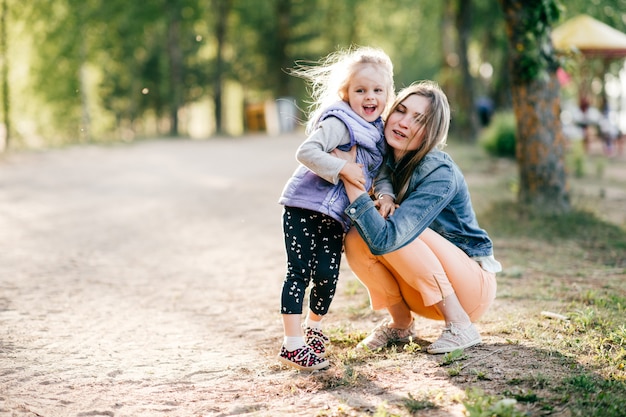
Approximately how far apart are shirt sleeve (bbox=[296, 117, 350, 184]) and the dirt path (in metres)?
1.11

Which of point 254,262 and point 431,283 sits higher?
point 431,283

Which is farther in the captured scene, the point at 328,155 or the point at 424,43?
the point at 424,43

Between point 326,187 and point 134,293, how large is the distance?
7.96 ft

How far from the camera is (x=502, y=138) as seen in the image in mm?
13922

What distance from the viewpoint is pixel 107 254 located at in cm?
667

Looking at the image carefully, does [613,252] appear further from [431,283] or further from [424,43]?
[424,43]

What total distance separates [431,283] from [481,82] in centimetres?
3390

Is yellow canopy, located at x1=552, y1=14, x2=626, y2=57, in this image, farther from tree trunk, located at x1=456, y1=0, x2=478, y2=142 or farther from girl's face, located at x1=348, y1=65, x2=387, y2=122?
girl's face, located at x1=348, y1=65, x2=387, y2=122

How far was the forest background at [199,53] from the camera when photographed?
1920 centimetres

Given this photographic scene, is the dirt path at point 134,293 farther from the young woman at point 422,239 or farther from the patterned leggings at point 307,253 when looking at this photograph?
the young woman at point 422,239

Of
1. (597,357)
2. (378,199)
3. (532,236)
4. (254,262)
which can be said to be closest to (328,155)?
(378,199)

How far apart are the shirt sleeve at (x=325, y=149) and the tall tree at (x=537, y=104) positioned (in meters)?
4.70

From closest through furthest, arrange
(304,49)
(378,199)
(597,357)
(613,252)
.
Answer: (597,357)
(378,199)
(613,252)
(304,49)

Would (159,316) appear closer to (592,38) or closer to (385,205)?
(385,205)
